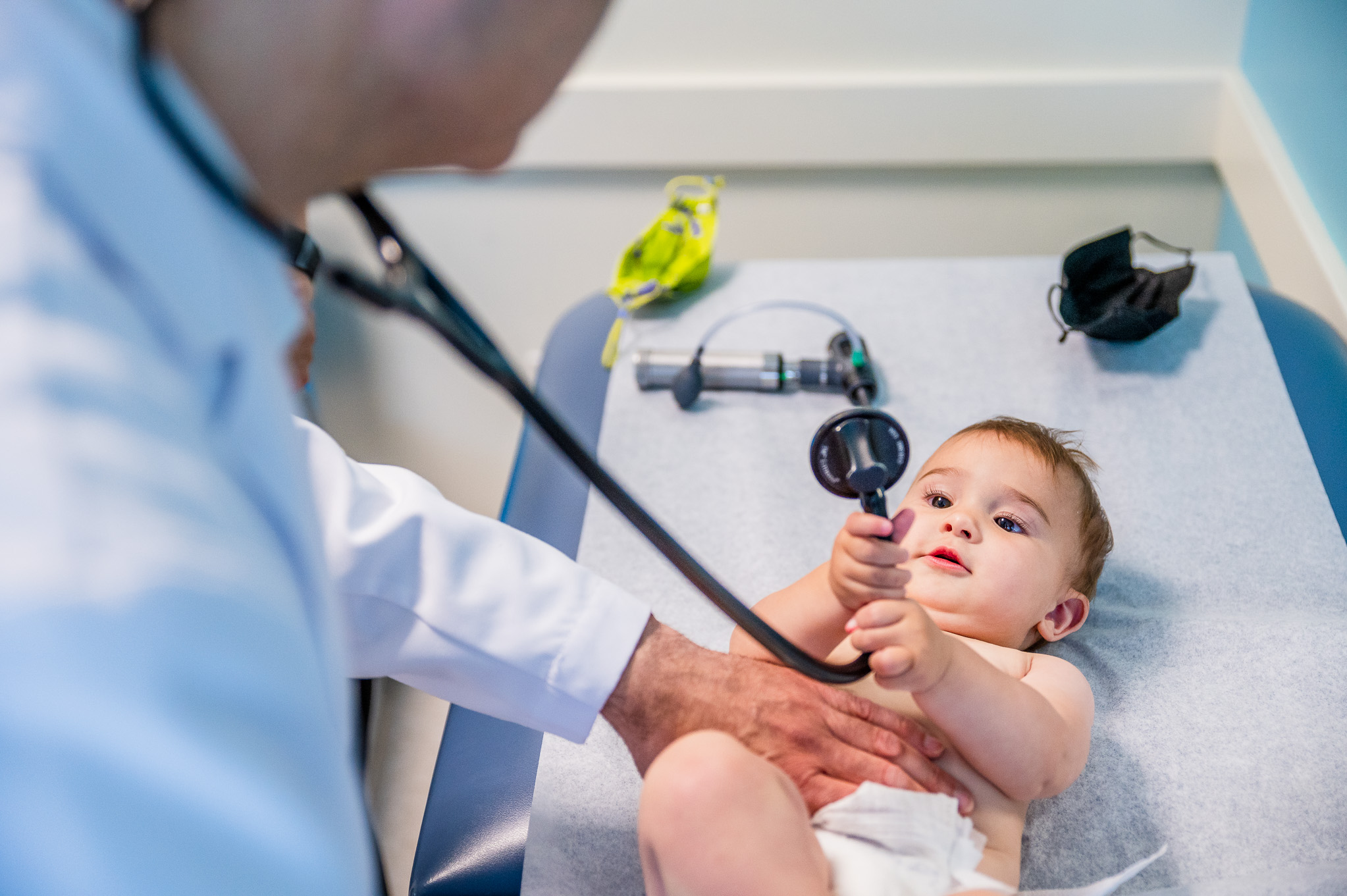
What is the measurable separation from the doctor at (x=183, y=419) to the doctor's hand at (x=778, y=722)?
404 millimetres

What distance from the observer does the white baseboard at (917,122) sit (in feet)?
6.22

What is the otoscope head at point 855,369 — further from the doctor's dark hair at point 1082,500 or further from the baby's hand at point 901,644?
the baby's hand at point 901,644

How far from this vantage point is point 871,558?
897mm

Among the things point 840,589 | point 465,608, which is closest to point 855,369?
point 840,589

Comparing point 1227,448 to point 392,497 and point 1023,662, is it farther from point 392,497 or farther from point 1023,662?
point 392,497

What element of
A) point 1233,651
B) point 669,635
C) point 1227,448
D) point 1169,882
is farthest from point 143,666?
point 1227,448

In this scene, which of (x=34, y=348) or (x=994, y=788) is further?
(x=994, y=788)

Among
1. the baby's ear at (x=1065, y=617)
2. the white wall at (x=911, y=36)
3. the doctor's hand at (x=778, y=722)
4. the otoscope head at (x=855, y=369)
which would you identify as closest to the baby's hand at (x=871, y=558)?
the doctor's hand at (x=778, y=722)

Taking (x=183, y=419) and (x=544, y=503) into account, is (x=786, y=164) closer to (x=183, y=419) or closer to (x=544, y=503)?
(x=544, y=503)

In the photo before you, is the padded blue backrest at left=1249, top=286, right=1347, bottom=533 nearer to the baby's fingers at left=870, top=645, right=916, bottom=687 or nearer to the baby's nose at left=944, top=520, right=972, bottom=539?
the baby's nose at left=944, top=520, right=972, bottom=539

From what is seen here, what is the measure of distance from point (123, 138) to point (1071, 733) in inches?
35.6

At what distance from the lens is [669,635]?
1.01 metres

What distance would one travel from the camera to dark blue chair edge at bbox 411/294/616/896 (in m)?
1.04

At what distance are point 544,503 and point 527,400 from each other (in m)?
0.67
